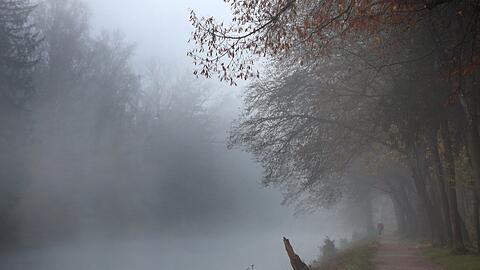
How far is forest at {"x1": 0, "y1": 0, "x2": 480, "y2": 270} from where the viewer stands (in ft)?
39.1

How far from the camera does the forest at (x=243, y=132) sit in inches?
469

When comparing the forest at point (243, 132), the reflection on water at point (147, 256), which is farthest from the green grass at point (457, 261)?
the reflection on water at point (147, 256)

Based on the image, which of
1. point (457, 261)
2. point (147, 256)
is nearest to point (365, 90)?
point (457, 261)

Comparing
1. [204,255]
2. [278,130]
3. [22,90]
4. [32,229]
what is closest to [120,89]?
[22,90]

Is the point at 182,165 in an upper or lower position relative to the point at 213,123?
lower

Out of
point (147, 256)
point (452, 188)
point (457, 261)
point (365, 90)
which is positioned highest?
point (365, 90)

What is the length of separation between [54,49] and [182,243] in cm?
1647

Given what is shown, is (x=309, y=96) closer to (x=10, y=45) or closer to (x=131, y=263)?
(x=131, y=263)

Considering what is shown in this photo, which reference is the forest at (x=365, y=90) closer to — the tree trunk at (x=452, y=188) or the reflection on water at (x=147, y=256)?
the tree trunk at (x=452, y=188)

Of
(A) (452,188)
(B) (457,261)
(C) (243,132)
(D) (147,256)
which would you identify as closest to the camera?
(B) (457,261)

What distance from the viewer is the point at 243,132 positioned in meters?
21.9

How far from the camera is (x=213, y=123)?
5800 centimetres

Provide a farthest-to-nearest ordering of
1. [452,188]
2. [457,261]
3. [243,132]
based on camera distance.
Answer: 1. [243,132]
2. [452,188]
3. [457,261]

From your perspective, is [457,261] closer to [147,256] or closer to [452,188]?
[452,188]
